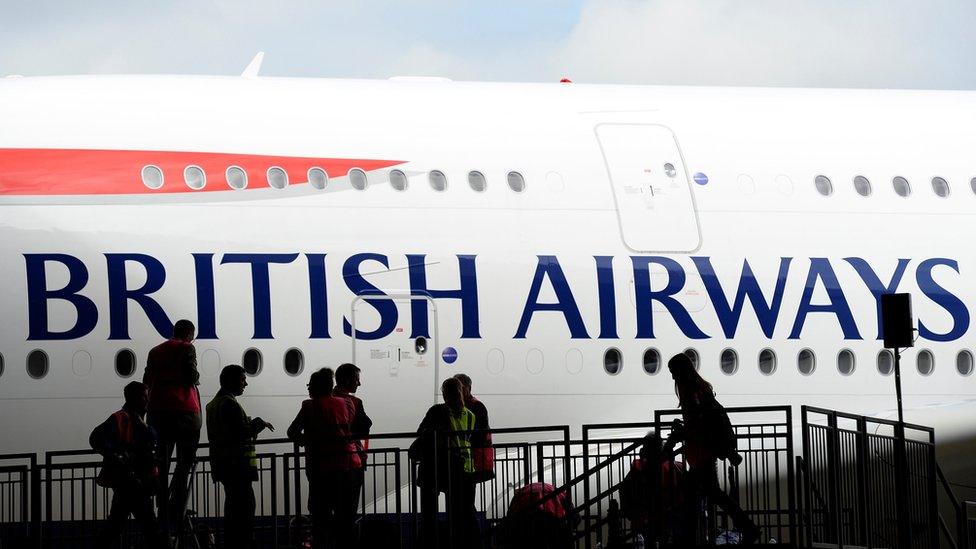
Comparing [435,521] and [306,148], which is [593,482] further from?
[306,148]

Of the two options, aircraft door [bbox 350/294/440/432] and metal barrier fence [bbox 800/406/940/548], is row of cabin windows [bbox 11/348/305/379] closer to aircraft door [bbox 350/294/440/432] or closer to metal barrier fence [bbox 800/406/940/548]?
aircraft door [bbox 350/294/440/432]

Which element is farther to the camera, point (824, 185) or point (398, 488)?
point (824, 185)

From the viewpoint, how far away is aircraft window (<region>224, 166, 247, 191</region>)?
1359cm

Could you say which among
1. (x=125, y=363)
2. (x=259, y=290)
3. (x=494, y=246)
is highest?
(x=494, y=246)

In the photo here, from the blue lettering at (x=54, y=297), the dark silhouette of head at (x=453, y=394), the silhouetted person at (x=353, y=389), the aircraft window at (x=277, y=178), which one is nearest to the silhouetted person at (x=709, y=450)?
the dark silhouette of head at (x=453, y=394)

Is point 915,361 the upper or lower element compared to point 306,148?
lower

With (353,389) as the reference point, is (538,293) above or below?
above

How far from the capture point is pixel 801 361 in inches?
574

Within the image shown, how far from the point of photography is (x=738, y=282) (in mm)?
14484

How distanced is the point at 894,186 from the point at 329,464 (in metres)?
7.27

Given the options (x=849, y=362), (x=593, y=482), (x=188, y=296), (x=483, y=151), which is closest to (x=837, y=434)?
(x=593, y=482)

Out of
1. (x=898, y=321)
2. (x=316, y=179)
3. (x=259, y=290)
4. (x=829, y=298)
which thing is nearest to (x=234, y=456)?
(x=259, y=290)

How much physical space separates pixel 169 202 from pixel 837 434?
6346 millimetres

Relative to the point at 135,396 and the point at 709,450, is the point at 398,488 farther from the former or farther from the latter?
the point at 709,450
